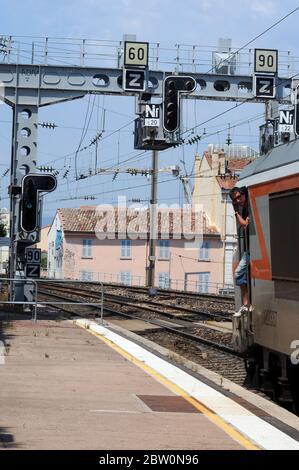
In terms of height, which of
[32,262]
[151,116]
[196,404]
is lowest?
[196,404]

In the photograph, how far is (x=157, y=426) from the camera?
7.48 meters

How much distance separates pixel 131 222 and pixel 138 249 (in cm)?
369

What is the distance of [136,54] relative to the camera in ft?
70.1

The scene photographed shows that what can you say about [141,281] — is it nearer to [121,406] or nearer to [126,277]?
[126,277]

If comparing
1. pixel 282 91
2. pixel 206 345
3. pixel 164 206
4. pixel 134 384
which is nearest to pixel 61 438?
pixel 134 384

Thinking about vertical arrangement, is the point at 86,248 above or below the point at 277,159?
above

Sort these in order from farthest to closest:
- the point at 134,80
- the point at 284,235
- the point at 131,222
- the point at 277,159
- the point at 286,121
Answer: the point at 131,222
the point at 134,80
the point at 286,121
the point at 277,159
the point at 284,235

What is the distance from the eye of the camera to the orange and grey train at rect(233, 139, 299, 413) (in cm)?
801

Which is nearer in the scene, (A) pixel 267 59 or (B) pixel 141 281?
(A) pixel 267 59

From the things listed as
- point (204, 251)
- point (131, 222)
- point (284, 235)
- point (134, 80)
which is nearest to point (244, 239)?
point (284, 235)

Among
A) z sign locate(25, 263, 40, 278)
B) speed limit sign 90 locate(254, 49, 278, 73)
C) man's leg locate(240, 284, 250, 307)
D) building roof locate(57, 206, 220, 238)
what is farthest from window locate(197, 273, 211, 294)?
man's leg locate(240, 284, 250, 307)

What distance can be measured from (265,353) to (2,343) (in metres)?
5.69

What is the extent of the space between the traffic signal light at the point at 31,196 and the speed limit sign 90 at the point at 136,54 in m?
5.63

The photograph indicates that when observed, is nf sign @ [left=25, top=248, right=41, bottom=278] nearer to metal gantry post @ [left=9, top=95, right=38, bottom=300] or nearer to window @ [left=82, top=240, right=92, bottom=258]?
A: metal gantry post @ [left=9, top=95, right=38, bottom=300]
